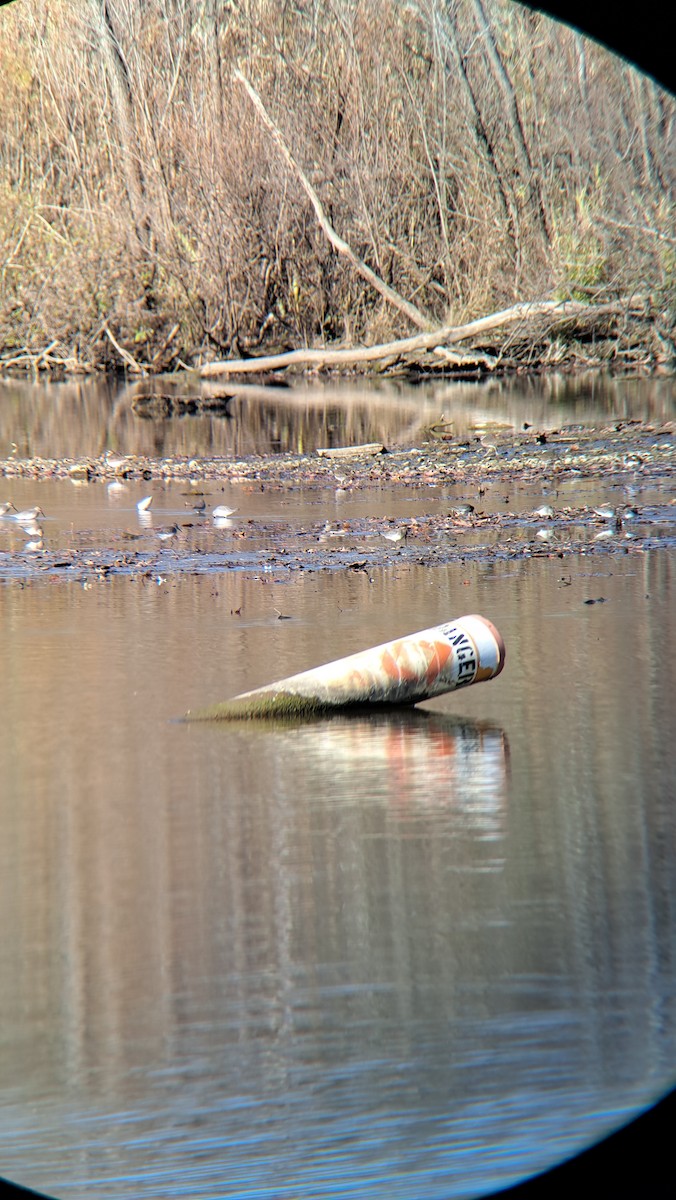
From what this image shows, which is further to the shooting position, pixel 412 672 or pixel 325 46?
pixel 325 46

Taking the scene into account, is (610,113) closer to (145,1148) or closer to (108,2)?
(108,2)

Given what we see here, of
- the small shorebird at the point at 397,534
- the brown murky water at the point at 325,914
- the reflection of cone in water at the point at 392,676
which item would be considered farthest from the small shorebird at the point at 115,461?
the reflection of cone in water at the point at 392,676

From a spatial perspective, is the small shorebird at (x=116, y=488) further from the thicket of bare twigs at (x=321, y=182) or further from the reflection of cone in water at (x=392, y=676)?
the thicket of bare twigs at (x=321, y=182)

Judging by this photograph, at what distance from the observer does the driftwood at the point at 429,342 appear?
2250 cm

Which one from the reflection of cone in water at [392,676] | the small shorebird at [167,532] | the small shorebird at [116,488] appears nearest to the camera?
the reflection of cone in water at [392,676]

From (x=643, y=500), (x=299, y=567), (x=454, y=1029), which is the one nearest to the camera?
(x=454, y=1029)

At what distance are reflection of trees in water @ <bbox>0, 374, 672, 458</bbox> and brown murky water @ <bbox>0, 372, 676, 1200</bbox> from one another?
779 cm

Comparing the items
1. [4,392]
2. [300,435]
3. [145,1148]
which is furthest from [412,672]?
[4,392]

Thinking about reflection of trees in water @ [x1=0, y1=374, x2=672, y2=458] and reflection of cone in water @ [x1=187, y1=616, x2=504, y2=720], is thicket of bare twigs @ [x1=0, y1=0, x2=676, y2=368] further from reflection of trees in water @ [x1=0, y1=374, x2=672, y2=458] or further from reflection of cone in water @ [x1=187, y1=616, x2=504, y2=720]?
reflection of cone in water @ [x1=187, y1=616, x2=504, y2=720]

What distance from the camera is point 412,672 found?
5.28 m

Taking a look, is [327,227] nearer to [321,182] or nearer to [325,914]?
[321,182]

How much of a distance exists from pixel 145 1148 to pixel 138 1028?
518mm

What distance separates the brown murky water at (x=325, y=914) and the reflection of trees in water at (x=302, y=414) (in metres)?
7.79

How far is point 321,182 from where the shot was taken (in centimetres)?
2589
